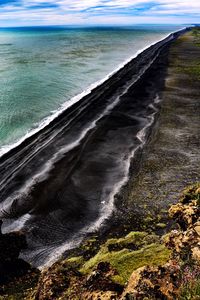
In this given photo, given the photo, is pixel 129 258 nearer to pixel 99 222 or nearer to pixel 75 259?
pixel 75 259

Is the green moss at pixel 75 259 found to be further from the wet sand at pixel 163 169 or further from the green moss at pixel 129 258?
the wet sand at pixel 163 169

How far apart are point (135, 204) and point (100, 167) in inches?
212

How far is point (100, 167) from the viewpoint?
2294 cm

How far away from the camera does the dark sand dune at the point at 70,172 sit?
53.8 feet

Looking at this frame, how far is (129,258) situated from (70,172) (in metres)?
11.0

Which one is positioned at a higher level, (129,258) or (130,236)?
(129,258)

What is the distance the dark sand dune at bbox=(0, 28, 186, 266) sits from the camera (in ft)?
53.8

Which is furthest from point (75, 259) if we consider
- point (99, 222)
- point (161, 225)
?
point (161, 225)

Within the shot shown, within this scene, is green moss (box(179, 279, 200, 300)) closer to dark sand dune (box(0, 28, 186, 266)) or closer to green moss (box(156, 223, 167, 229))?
dark sand dune (box(0, 28, 186, 266))

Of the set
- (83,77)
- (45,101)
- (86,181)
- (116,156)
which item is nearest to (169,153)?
(116,156)

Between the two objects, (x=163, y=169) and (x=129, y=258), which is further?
(x=163, y=169)

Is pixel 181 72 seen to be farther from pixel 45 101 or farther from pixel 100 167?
pixel 100 167

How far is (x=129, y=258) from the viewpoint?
1207cm

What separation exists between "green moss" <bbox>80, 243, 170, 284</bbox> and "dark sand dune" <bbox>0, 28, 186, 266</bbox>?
7.56ft
